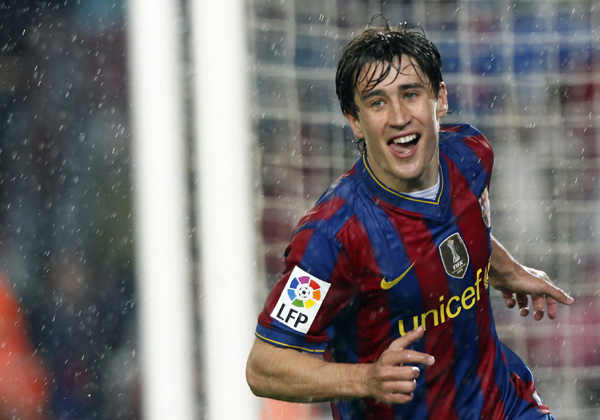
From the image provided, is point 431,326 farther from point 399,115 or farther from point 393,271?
point 399,115

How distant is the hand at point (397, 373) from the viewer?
5.47 feet

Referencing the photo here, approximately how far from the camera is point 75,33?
546 centimetres

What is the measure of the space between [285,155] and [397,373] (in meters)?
2.48

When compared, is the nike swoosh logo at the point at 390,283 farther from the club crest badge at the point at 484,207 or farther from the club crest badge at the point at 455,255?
the club crest badge at the point at 484,207

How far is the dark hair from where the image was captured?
7.15ft

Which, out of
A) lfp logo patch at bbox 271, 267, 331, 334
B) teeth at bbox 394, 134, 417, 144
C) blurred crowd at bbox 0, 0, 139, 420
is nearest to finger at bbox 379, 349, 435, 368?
lfp logo patch at bbox 271, 267, 331, 334

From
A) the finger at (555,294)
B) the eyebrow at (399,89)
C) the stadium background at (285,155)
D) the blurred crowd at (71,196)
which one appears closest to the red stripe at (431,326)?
the eyebrow at (399,89)

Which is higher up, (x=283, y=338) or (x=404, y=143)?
(x=404, y=143)

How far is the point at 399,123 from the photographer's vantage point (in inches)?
82.7

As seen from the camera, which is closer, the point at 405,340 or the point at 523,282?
the point at 405,340

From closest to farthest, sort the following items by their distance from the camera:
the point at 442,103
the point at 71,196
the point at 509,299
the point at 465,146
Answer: the point at 442,103 < the point at 465,146 < the point at 509,299 < the point at 71,196

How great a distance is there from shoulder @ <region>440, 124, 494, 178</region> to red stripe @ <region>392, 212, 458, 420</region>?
0.35m

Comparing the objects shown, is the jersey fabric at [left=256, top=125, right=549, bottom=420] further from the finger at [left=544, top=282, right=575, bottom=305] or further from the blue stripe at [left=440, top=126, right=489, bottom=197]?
the finger at [left=544, top=282, right=575, bottom=305]

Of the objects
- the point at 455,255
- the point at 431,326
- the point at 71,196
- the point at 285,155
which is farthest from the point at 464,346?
the point at 71,196
